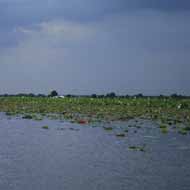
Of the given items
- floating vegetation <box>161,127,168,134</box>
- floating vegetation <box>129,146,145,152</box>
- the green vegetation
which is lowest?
floating vegetation <box>129,146,145,152</box>

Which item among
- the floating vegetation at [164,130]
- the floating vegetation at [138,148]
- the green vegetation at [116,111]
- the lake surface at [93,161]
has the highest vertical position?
the green vegetation at [116,111]

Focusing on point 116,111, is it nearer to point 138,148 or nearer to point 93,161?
point 138,148

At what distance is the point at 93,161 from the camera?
10977 mm

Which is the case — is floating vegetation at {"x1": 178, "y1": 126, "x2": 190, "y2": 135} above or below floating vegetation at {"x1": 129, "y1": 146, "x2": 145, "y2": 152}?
above

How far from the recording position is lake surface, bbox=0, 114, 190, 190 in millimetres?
8633

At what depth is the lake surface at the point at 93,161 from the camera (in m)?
8.63

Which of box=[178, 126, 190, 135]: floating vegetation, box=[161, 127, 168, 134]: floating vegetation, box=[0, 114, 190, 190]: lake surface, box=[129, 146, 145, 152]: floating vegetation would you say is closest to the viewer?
box=[0, 114, 190, 190]: lake surface

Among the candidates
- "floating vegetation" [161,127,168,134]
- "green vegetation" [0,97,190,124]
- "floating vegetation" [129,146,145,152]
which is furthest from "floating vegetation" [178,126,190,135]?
"floating vegetation" [129,146,145,152]

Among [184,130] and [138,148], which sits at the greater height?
[184,130]

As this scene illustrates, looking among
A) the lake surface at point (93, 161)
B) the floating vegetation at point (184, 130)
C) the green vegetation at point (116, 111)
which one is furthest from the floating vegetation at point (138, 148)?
the green vegetation at point (116, 111)

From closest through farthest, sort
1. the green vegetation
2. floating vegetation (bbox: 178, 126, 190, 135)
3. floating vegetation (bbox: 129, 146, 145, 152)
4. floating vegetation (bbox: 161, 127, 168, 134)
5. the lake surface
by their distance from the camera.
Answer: the lake surface → floating vegetation (bbox: 129, 146, 145, 152) → floating vegetation (bbox: 178, 126, 190, 135) → floating vegetation (bbox: 161, 127, 168, 134) → the green vegetation

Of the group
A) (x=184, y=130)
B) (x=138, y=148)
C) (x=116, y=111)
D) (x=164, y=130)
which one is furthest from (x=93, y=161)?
(x=116, y=111)

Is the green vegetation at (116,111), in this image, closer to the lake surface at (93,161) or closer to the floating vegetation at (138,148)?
the lake surface at (93,161)

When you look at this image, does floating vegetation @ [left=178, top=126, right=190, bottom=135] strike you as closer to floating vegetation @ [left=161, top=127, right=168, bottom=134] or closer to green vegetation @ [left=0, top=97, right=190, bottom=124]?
floating vegetation @ [left=161, top=127, right=168, bottom=134]
